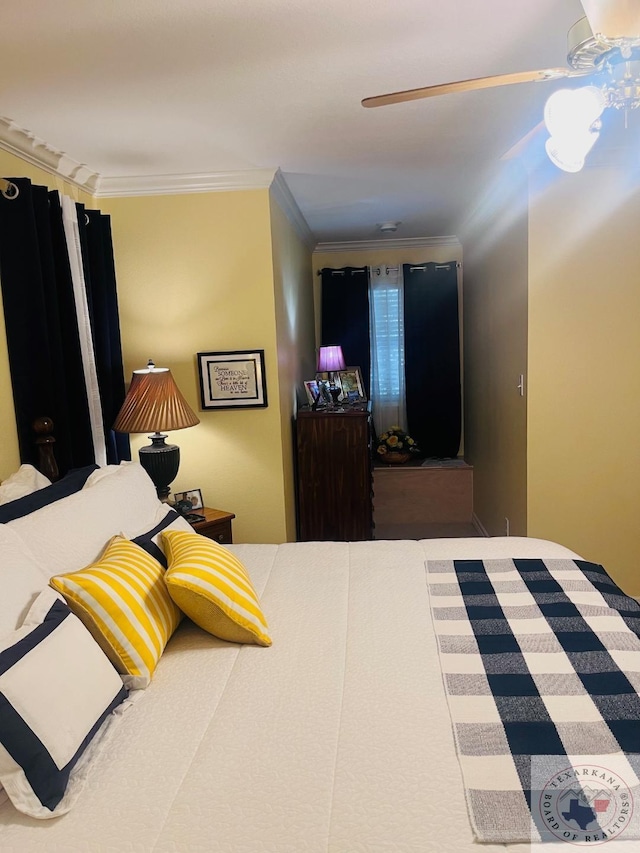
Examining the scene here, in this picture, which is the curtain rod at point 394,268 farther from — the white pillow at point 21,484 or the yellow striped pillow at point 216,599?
the yellow striped pillow at point 216,599

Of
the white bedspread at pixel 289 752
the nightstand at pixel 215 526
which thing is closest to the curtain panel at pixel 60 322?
the nightstand at pixel 215 526

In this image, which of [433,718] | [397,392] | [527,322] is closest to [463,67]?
[527,322]

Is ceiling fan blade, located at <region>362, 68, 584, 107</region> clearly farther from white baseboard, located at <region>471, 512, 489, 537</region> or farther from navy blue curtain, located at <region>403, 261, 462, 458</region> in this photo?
navy blue curtain, located at <region>403, 261, 462, 458</region>

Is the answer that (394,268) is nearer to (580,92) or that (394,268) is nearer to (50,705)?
(580,92)

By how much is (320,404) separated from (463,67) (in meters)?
2.45

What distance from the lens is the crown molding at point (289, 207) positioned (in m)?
3.25

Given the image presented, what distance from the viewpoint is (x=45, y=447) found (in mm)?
2424

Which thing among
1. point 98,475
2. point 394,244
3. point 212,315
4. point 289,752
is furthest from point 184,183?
point 289,752

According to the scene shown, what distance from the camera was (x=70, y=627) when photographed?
133cm

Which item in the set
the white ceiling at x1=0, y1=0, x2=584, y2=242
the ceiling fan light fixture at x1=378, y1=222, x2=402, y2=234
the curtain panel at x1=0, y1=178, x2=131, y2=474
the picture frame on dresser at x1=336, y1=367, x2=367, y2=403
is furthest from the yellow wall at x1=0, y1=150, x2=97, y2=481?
the ceiling fan light fixture at x1=378, y1=222, x2=402, y2=234

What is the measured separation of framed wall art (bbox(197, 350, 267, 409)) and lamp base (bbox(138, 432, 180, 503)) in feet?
1.51

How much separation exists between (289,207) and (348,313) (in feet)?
5.99

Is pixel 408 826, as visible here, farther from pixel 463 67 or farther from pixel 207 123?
pixel 207 123

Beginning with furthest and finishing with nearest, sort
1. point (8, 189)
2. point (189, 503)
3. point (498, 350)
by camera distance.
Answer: point (498, 350), point (189, 503), point (8, 189)
